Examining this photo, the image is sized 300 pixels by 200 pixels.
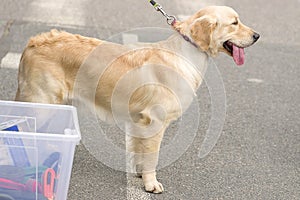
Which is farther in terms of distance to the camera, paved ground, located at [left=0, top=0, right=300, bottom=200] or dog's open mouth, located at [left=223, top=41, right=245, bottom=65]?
paved ground, located at [left=0, top=0, right=300, bottom=200]

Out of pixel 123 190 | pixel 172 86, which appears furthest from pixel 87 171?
pixel 172 86

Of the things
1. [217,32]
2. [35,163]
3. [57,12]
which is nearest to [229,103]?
[217,32]

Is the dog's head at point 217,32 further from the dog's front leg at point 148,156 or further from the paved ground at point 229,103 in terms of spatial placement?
the paved ground at point 229,103

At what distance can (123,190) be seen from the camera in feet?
12.7

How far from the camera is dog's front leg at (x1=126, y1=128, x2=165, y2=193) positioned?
3821mm

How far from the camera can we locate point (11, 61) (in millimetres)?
5539

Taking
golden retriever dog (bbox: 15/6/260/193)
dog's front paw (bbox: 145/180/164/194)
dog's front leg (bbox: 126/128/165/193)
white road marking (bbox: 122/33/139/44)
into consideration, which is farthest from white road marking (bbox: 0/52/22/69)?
dog's front paw (bbox: 145/180/164/194)

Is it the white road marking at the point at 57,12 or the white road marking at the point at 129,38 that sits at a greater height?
the white road marking at the point at 129,38

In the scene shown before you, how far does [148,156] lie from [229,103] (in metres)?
1.59

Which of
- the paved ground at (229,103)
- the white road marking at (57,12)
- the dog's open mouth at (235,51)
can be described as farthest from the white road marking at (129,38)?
the dog's open mouth at (235,51)

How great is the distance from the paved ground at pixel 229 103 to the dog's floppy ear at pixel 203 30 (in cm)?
93

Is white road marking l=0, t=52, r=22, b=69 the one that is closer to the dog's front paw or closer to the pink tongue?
the dog's front paw

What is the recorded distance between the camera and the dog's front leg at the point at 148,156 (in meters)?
3.82

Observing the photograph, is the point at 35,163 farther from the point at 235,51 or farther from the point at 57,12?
the point at 57,12
